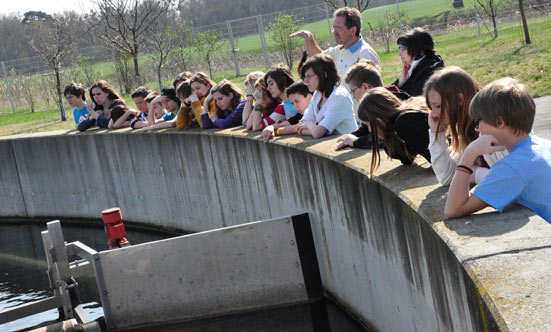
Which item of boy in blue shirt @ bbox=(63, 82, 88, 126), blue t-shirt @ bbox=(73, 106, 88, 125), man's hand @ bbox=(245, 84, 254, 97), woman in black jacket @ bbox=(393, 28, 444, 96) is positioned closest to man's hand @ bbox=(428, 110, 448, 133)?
woman in black jacket @ bbox=(393, 28, 444, 96)

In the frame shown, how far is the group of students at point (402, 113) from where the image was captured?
4016 mm

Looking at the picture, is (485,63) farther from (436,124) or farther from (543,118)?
(436,124)

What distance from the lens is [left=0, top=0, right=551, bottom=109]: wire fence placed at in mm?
31719

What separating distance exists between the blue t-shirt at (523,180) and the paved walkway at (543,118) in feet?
20.0

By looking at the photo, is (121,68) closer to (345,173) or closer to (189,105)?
(189,105)

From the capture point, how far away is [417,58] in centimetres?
738

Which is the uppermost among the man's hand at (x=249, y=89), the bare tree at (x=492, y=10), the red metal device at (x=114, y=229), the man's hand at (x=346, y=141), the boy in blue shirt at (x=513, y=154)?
the bare tree at (x=492, y=10)

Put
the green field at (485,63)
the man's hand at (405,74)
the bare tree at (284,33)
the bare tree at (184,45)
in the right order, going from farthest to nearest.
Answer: the bare tree at (184,45), the bare tree at (284,33), the green field at (485,63), the man's hand at (405,74)

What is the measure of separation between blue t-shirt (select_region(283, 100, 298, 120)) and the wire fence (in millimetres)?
18050

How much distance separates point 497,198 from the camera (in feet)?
13.2

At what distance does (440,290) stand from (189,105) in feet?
24.3

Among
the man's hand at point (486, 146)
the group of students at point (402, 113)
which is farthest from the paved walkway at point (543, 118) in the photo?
the man's hand at point (486, 146)

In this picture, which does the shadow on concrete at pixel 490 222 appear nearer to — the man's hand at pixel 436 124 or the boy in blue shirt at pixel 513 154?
the boy in blue shirt at pixel 513 154

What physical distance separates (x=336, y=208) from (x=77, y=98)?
8.06 m
